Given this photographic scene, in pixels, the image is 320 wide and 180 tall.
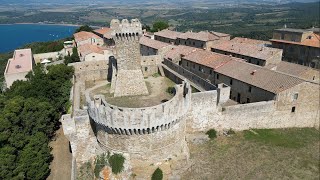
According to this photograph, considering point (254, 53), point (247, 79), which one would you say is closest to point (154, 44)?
point (254, 53)

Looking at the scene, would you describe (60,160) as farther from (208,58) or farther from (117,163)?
(208,58)

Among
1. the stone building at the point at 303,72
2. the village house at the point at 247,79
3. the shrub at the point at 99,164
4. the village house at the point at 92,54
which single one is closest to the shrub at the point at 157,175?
the shrub at the point at 99,164

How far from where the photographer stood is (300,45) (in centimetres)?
4788

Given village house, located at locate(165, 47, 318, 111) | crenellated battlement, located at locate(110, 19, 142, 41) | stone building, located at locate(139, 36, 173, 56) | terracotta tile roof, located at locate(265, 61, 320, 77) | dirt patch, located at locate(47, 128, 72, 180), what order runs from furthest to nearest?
1. stone building, located at locate(139, 36, 173, 56)
2. terracotta tile roof, located at locate(265, 61, 320, 77)
3. crenellated battlement, located at locate(110, 19, 142, 41)
4. village house, located at locate(165, 47, 318, 111)
5. dirt patch, located at locate(47, 128, 72, 180)

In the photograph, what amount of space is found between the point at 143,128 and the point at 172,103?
3.18 m

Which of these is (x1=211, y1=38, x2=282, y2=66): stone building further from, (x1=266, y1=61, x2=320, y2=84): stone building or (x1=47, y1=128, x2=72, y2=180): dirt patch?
(x1=47, y1=128, x2=72, y2=180): dirt patch

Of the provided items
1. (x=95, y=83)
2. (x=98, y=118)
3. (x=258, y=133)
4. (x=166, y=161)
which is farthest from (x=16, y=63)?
(x=258, y=133)

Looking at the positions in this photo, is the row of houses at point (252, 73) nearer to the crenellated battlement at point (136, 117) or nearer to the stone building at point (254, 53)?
the stone building at point (254, 53)

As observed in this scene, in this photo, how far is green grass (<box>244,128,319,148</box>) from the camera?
2954 cm

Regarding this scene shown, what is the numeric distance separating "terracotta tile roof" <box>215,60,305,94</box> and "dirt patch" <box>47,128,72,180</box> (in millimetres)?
21455

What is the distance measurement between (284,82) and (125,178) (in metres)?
19.7

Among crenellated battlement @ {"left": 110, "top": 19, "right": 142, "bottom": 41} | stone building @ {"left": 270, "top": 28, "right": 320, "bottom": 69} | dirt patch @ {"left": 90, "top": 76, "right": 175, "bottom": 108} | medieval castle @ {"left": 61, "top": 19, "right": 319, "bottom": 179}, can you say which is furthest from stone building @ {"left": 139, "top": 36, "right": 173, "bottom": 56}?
stone building @ {"left": 270, "top": 28, "right": 320, "bottom": 69}

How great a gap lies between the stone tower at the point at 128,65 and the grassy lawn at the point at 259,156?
37.8 feet

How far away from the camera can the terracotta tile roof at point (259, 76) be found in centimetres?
3120
